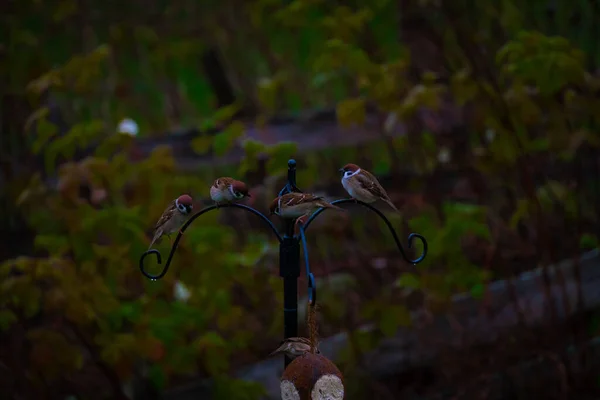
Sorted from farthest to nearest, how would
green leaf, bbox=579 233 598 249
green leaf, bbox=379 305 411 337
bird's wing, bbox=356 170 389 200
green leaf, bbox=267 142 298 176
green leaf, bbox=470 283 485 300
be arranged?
green leaf, bbox=579 233 598 249 < green leaf, bbox=470 283 485 300 < green leaf, bbox=379 305 411 337 < green leaf, bbox=267 142 298 176 < bird's wing, bbox=356 170 389 200

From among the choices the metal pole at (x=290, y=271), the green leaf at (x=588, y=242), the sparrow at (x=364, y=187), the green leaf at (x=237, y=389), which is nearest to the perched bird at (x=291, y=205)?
the metal pole at (x=290, y=271)

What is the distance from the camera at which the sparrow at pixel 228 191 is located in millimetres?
1886

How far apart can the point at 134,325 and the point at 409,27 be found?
191 centimetres

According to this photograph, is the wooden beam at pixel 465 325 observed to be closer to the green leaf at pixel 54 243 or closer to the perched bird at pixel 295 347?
the green leaf at pixel 54 243

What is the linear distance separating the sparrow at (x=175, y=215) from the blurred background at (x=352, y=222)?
96cm

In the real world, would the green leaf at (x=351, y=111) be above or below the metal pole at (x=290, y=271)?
above

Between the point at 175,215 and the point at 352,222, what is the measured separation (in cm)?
197

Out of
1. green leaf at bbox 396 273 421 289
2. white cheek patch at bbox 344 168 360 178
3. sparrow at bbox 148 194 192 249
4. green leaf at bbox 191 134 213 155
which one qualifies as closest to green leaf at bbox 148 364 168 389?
green leaf at bbox 191 134 213 155

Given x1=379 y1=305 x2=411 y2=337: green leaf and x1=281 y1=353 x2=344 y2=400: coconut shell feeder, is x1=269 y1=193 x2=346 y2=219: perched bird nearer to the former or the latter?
x1=281 y1=353 x2=344 y2=400: coconut shell feeder

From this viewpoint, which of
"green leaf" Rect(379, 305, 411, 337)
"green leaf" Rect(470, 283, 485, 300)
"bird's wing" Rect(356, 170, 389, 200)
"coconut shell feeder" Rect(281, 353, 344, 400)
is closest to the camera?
"coconut shell feeder" Rect(281, 353, 344, 400)

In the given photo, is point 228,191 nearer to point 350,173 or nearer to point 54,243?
point 350,173

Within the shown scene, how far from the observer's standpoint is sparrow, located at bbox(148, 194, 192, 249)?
6.50ft

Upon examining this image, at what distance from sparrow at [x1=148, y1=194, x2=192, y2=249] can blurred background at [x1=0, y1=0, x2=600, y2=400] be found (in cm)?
96

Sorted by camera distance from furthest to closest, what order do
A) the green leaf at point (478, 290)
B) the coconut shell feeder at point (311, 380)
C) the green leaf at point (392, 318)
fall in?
1. the green leaf at point (478, 290)
2. the green leaf at point (392, 318)
3. the coconut shell feeder at point (311, 380)
